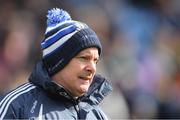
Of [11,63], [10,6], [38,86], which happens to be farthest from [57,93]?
[10,6]

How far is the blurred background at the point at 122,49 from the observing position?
831 cm

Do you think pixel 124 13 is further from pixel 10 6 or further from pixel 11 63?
pixel 11 63

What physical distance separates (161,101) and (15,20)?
85.8 inches

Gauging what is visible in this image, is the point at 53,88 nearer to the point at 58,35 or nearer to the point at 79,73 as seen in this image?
the point at 79,73

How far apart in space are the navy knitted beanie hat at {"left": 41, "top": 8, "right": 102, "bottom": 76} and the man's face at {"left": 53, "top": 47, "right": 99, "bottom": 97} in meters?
0.04

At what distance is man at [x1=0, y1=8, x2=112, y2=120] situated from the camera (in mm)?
4746

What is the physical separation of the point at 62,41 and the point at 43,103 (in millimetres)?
525

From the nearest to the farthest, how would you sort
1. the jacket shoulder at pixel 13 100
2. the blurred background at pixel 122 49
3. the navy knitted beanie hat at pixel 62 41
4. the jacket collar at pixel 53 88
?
the jacket shoulder at pixel 13 100
the jacket collar at pixel 53 88
the navy knitted beanie hat at pixel 62 41
the blurred background at pixel 122 49

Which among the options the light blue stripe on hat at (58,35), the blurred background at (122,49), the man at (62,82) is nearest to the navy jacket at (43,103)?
the man at (62,82)

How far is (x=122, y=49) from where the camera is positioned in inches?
363

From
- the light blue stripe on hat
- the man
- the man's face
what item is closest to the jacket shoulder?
the man

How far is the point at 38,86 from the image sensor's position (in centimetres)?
488

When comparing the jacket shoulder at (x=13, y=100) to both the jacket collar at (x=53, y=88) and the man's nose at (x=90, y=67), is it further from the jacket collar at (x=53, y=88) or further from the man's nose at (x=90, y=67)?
the man's nose at (x=90, y=67)

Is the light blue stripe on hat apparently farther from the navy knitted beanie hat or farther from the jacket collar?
the jacket collar
